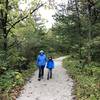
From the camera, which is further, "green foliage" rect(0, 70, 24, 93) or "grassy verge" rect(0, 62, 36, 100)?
"green foliage" rect(0, 70, 24, 93)

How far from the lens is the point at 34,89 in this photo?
14.2m

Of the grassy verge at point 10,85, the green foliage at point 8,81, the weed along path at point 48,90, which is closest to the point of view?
the grassy verge at point 10,85

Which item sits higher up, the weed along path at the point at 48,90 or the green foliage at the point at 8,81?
the green foliage at the point at 8,81

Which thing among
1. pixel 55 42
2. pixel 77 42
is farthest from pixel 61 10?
pixel 55 42

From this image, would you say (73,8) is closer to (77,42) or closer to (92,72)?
(77,42)

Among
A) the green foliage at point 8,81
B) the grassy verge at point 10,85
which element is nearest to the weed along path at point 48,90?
the grassy verge at point 10,85

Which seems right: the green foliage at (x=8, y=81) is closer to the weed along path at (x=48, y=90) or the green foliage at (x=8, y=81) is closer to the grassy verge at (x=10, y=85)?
the grassy verge at (x=10, y=85)

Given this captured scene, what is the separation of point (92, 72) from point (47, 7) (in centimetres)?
595

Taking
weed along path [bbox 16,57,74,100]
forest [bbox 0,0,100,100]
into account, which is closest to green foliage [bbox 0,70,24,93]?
forest [bbox 0,0,100,100]

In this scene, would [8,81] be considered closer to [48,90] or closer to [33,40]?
[48,90]

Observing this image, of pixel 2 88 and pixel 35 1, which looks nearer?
pixel 2 88

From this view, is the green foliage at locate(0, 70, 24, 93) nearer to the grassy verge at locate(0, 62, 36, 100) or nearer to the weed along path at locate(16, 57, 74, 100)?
the grassy verge at locate(0, 62, 36, 100)

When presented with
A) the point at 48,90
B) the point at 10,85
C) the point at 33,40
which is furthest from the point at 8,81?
the point at 33,40

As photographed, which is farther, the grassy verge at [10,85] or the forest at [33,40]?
the forest at [33,40]
